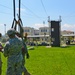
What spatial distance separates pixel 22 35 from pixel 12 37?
174 centimetres

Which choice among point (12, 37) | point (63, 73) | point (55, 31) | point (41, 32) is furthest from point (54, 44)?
point (41, 32)

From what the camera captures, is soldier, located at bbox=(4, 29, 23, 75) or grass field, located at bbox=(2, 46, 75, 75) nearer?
soldier, located at bbox=(4, 29, 23, 75)

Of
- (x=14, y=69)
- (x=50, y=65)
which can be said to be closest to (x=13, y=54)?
(x=14, y=69)

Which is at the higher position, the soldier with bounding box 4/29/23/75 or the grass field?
the soldier with bounding box 4/29/23/75

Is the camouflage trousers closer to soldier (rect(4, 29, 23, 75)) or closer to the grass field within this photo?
soldier (rect(4, 29, 23, 75))

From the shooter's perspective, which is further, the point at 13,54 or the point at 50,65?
the point at 50,65

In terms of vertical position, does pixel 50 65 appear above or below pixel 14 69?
below

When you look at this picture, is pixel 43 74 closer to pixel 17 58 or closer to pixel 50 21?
pixel 17 58

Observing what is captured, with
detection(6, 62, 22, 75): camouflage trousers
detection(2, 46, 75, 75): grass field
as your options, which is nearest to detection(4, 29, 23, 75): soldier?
detection(6, 62, 22, 75): camouflage trousers

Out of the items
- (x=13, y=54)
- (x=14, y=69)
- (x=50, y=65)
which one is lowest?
(x=50, y=65)

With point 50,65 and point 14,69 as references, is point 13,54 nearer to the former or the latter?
point 14,69

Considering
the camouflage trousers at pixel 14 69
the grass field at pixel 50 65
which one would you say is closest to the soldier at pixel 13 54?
the camouflage trousers at pixel 14 69

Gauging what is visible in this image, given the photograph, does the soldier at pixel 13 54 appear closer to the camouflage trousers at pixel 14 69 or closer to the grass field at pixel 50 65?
the camouflage trousers at pixel 14 69

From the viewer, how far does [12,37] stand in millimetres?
8320
